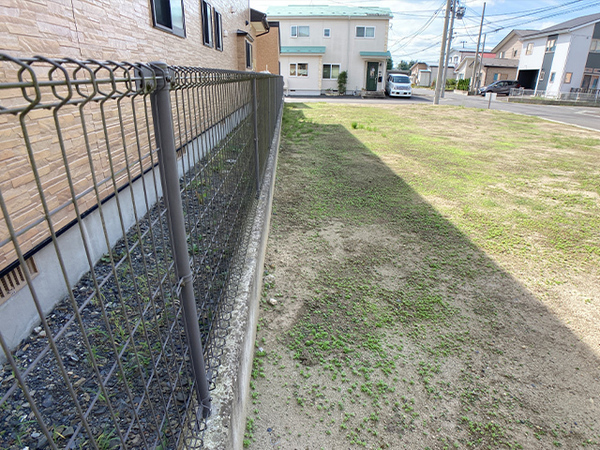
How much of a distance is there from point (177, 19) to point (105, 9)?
2.69 metres

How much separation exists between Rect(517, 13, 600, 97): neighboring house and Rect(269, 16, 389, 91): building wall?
49.8 ft

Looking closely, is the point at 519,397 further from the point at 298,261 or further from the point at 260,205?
the point at 260,205

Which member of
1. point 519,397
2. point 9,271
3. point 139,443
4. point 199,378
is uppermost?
point 9,271

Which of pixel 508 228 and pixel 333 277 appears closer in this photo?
pixel 333 277

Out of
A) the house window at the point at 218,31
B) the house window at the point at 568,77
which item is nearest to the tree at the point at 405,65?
the house window at the point at 568,77

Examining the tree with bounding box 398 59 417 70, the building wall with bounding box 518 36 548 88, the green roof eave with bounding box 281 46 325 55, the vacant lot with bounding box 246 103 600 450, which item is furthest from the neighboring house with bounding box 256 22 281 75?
the tree with bounding box 398 59 417 70

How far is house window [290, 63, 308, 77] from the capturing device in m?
30.3

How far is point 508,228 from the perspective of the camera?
4.80m

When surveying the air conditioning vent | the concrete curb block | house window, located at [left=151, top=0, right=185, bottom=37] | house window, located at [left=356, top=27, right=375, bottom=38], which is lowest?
the concrete curb block

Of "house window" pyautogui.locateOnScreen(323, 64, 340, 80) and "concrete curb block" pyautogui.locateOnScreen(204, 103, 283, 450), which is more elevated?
"house window" pyautogui.locateOnScreen(323, 64, 340, 80)

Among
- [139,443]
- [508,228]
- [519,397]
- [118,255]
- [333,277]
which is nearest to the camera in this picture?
[139,443]

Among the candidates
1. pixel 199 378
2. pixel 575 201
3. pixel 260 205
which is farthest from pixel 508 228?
pixel 199 378

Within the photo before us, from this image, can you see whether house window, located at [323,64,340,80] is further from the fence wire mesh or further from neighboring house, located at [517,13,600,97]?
the fence wire mesh

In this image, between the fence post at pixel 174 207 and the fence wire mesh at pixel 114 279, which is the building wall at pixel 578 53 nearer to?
the fence wire mesh at pixel 114 279
